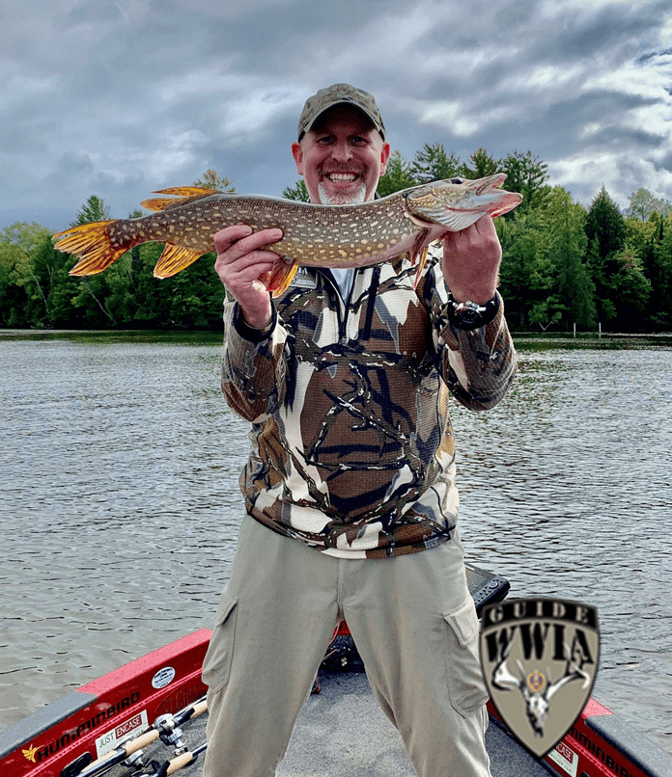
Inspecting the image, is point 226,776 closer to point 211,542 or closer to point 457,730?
point 457,730

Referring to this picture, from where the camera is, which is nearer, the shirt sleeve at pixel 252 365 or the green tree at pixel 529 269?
the shirt sleeve at pixel 252 365

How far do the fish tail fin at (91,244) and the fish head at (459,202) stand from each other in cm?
103

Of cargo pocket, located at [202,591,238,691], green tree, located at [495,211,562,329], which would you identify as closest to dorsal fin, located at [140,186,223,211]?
cargo pocket, located at [202,591,238,691]

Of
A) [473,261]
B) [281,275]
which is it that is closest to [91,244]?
[281,275]

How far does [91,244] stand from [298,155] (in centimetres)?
94

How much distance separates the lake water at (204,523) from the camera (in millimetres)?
7020

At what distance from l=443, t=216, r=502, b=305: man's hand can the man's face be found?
64 cm

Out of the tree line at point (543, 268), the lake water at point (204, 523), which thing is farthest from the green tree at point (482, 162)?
the lake water at point (204, 523)

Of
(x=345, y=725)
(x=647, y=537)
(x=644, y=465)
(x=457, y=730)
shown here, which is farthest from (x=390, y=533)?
(x=644, y=465)

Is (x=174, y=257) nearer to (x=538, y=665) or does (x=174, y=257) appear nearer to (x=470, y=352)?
(x=470, y=352)

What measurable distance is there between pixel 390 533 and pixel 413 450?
0.99 ft

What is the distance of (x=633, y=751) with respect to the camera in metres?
3.36

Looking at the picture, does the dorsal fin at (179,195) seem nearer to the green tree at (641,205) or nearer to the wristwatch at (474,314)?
the wristwatch at (474,314)

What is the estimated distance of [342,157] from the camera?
2.75 metres
